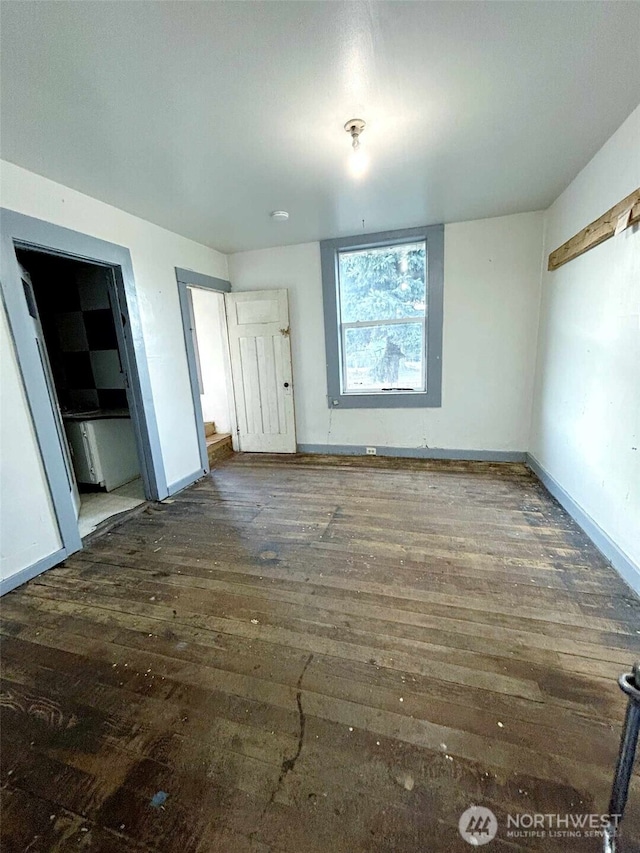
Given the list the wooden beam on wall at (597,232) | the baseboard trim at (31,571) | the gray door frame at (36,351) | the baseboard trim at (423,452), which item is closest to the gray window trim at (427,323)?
the baseboard trim at (423,452)

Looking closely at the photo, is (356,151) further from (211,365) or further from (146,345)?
(211,365)

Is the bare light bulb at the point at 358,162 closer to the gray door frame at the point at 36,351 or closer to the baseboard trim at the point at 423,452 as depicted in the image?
the gray door frame at the point at 36,351

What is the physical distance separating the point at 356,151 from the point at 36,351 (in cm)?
241

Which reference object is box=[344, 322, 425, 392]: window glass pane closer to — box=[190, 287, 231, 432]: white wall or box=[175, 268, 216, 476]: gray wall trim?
box=[175, 268, 216, 476]: gray wall trim

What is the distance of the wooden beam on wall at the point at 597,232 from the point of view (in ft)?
6.14

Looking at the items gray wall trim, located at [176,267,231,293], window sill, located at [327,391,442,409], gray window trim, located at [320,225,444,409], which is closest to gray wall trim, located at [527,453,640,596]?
window sill, located at [327,391,442,409]

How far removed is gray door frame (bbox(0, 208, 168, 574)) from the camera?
Result: 2080 mm

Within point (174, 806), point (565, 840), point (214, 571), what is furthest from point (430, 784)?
point (214, 571)

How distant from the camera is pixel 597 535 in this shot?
223 centimetres

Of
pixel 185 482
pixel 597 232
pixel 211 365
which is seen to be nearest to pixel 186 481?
pixel 185 482

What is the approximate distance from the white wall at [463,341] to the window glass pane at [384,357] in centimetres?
30

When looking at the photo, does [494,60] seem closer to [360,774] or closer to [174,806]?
[360,774]

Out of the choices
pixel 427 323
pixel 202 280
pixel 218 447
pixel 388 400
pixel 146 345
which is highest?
pixel 202 280

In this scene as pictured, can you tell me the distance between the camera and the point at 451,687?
53.7 inches
